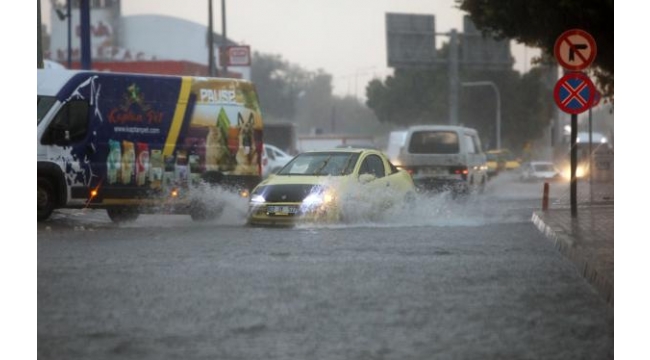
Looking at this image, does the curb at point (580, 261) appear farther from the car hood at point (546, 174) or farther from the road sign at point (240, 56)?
the car hood at point (546, 174)

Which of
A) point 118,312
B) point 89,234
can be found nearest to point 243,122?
point 89,234

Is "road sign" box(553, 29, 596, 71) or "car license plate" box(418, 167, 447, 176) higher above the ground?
"road sign" box(553, 29, 596, 71)

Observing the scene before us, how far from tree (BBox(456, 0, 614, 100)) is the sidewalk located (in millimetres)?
3131

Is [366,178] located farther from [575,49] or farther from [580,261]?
[580,261]

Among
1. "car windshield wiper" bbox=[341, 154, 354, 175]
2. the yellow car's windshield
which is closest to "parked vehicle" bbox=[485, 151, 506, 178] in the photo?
the yellow car's windshield

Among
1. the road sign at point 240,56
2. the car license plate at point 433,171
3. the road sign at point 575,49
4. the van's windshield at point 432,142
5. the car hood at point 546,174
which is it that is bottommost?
the car hood at point 546,174

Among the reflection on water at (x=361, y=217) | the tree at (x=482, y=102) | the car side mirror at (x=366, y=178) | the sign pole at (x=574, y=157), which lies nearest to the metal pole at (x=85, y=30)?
the reflection on water at (x=361, y=217)

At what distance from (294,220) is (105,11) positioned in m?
74.6

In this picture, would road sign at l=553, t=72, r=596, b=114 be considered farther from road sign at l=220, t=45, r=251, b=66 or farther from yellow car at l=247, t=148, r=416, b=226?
road sign at l=220, t=45, r=251, b=66

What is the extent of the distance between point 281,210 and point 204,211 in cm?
261

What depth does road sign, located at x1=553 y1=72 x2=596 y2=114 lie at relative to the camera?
20.2 meters

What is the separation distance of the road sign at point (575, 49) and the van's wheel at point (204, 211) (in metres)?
6.32

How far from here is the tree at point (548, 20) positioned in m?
24.5

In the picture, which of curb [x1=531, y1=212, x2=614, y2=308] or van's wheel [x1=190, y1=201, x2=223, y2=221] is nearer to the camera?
curb [x1=531, y1=212, x2=614, y2=308]
